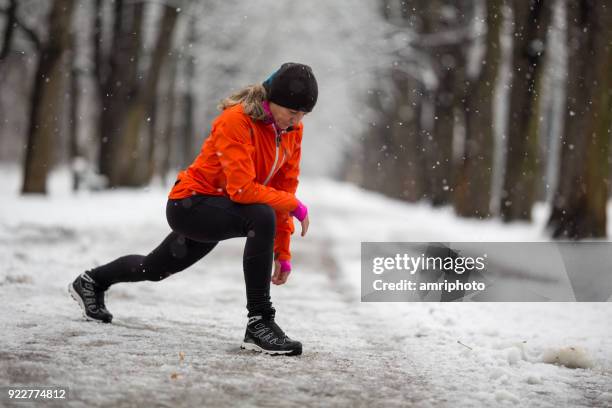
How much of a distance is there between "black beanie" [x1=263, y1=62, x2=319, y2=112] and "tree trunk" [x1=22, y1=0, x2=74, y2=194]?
47.5 feet

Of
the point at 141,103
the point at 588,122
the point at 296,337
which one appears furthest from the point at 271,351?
the point at 141,103

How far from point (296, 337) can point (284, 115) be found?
5.62ft

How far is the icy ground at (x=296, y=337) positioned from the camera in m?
3.64

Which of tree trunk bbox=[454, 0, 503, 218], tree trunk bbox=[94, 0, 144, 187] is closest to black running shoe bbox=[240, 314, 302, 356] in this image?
Result: tree trunk bbox=[454, 0, 503, 218]

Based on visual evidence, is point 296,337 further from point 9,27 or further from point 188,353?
point 9,27

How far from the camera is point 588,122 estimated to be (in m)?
12.2

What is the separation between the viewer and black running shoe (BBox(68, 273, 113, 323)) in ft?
16.5

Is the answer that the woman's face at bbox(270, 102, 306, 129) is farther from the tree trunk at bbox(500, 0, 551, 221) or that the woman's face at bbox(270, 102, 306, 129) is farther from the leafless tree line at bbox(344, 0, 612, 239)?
the tree trunk at bbox(500, 0, 551, 221)

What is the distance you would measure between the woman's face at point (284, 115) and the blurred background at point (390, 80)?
908cm

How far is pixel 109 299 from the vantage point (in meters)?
6.46

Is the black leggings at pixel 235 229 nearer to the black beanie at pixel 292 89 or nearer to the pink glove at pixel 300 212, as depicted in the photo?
the pink glove at pixel 300 212

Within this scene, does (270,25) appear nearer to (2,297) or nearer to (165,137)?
(165,137)

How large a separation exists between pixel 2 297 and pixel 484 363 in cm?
361

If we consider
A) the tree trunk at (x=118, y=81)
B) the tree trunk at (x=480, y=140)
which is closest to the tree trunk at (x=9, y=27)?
the tree trunk at (x=118, y=81)
